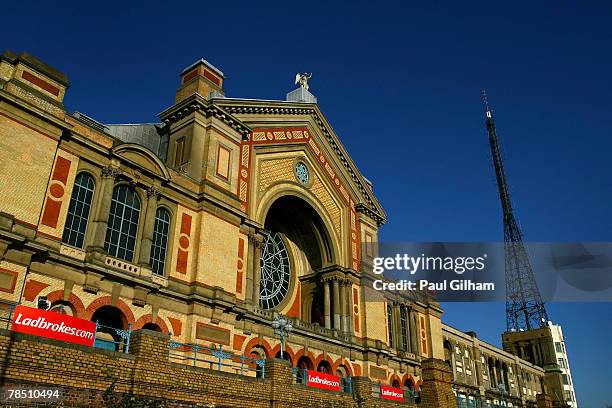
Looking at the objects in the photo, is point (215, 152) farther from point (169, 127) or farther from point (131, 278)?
point (131, 278)

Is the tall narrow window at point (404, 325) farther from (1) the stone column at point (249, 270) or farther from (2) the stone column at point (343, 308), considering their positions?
(1) the stone column at point (249, 270)

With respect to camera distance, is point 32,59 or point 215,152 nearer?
point 32,59

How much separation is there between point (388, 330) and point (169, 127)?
75.1 ft

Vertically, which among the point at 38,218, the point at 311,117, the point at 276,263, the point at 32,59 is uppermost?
the point at 311,117

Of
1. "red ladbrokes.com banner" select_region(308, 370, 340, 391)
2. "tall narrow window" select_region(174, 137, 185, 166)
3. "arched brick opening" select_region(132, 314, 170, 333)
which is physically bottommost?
"red ladbrokes.com banner" select_region(308, 370, 340, 391)

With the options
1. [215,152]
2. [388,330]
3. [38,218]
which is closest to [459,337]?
[388,330]

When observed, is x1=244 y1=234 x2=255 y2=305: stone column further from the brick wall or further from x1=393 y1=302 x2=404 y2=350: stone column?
x1=393 y1=302 x2=404 y2=350: stone column

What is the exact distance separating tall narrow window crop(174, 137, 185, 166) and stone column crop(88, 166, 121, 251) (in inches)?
223

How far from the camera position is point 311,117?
40.4 meters

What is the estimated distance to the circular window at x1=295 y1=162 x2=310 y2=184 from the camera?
3784 centimetres

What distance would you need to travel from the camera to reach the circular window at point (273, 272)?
36062 mm

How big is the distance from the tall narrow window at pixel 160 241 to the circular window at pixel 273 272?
9.73m

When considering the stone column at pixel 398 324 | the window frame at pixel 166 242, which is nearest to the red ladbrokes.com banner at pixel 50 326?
the window frame at pixel 166 242

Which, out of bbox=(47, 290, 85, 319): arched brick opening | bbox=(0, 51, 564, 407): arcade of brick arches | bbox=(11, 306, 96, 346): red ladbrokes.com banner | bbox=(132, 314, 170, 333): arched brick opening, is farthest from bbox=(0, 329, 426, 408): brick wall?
bbox=(47, 290, 85, 319): arched brick opening
